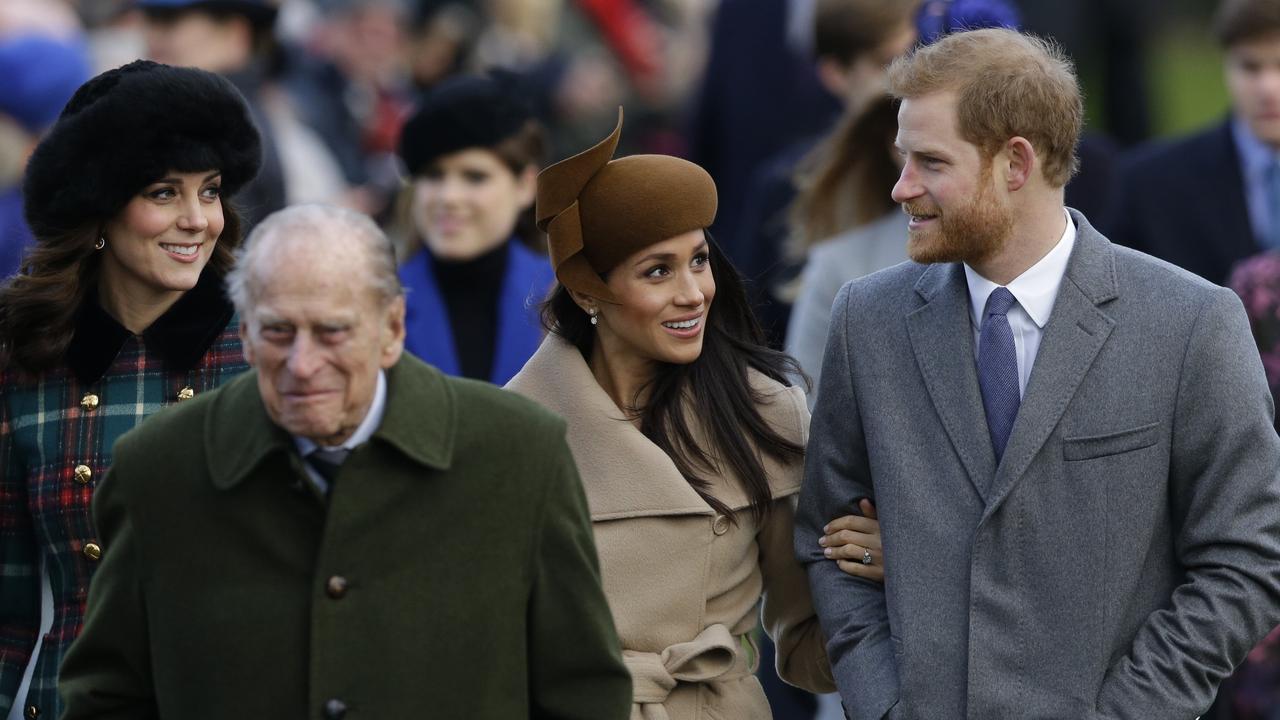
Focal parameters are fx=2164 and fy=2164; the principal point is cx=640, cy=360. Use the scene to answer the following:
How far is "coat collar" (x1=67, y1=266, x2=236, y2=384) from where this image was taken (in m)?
4.88

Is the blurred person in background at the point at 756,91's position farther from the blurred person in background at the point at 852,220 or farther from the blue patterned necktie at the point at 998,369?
the blue patterned necktie at the point at 998,369

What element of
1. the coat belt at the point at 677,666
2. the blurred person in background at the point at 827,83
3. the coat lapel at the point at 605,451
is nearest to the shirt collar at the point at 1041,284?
the coat lapel at the point at 605,451

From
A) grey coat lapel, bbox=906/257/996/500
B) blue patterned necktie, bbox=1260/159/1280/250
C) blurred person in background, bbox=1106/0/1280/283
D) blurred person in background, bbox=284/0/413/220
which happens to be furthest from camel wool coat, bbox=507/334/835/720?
blurred person in background, bbox=284/0/413/220

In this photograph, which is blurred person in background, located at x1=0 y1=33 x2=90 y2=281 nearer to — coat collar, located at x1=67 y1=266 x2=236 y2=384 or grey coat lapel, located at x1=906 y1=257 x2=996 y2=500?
coat collar, located at x1=67 y1=266 x2=236 y2=384

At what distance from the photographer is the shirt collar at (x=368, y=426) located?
4.12m

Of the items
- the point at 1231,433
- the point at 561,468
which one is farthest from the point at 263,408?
the point at 1231,433

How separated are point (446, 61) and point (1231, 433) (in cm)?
814

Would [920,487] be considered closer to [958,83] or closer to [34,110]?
[958,83]

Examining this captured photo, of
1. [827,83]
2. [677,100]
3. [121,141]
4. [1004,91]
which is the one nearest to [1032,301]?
[1004,91]

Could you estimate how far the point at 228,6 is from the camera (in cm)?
817

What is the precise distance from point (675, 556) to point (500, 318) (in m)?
2.54

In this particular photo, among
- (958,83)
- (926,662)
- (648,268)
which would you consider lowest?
(926,662)

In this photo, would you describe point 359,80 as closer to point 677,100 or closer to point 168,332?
point 677,100

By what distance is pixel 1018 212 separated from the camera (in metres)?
4.72
